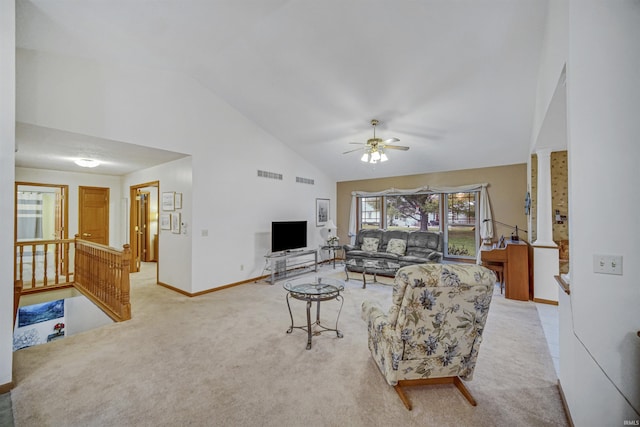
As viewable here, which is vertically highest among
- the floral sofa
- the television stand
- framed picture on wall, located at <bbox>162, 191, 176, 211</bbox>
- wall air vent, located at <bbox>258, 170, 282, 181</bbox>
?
wall air vent, located at <bbox>258, 170, 282, 181</bbox>

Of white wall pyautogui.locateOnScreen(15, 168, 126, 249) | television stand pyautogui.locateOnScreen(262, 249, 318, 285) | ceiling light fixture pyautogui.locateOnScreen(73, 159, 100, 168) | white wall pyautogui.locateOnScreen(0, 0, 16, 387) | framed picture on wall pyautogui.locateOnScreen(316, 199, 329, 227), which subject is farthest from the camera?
framed picture on wall pyautogui.locateOnScreen(316, 199, 329, 227)

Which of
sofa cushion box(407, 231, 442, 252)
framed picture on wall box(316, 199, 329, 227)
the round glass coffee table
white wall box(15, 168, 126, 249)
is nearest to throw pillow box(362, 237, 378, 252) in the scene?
sofa cushion box(407, 231, 442, 252)

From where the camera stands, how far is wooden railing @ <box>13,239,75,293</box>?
441cm

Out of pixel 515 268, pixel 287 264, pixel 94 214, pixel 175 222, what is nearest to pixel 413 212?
pixel 515 268

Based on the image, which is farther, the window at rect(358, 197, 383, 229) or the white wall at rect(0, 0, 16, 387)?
the window at rect(358, 197, 383, 229)

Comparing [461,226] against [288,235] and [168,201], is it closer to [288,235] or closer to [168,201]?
[288,235]

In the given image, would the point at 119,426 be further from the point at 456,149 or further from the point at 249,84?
the point at 456,149

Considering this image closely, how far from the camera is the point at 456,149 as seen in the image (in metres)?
5.43

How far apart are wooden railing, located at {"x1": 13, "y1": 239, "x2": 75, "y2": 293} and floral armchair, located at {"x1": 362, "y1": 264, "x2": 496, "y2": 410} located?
216 inches

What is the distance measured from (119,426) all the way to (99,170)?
227 inches

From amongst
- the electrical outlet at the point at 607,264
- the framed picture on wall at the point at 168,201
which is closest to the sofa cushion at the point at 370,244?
the framed picture on wall at the point at 168,201

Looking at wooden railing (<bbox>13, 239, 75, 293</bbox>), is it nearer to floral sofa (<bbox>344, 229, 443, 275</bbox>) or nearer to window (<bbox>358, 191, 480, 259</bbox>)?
floral sofa (<bbox>344, 229, 443, 275</bbox>)

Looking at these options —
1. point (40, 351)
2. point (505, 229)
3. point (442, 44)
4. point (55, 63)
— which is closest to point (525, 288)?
point (505, 229)

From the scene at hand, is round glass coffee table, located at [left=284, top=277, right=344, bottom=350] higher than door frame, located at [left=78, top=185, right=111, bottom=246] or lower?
lower
